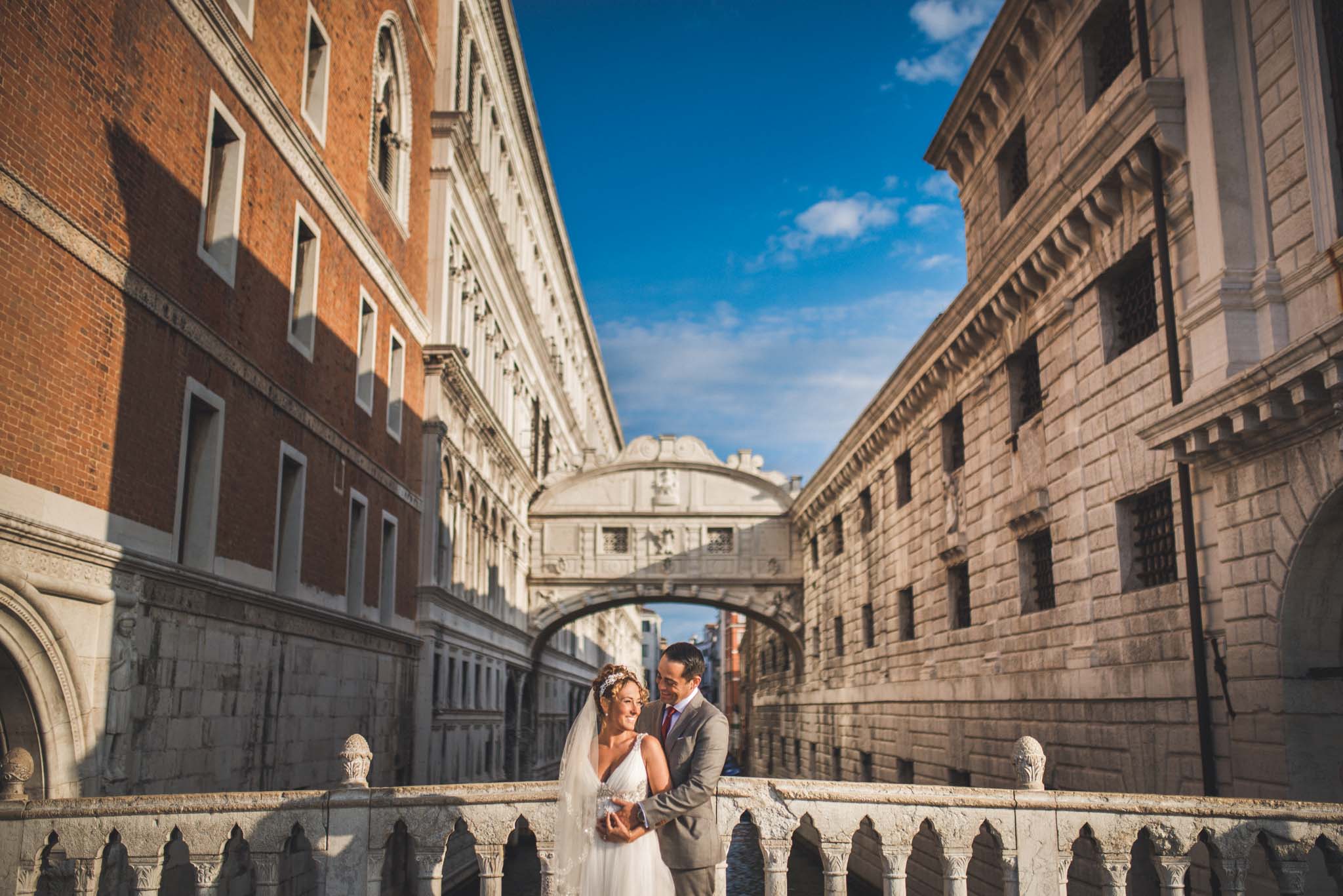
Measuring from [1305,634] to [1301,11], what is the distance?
5.71 meters

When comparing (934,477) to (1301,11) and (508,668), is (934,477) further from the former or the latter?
(508,668)

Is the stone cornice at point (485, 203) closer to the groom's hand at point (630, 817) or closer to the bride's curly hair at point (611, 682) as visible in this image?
the bride's curly hair at point (611, 682)

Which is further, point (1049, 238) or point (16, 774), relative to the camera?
point (1049, 238)

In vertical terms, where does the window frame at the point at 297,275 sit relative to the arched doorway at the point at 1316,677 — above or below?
above

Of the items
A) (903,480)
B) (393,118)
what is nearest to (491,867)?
(903,480)

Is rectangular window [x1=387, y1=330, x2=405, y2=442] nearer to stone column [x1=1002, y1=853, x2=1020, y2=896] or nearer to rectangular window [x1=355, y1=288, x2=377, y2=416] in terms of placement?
rectangular window [x1=355, y1=288, x2=377, y2=416]

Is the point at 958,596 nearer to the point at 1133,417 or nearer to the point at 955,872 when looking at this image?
the point at 1133,417

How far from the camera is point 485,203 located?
2861cm

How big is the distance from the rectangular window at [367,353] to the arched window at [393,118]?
2539mm

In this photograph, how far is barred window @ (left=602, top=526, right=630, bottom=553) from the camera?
36.8 m

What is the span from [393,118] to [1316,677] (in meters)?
18.5

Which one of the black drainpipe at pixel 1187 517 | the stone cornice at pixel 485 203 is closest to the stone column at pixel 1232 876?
the black drainpipe at pixel 1187 517

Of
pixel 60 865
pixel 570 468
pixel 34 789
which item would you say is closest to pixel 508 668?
pixel 570 468

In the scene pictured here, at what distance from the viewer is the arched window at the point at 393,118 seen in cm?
2106
